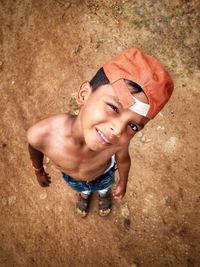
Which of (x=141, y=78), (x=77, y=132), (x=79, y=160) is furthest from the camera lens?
(x=79, y=160)

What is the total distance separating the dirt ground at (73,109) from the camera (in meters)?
3.65

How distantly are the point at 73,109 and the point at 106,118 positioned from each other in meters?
2.08

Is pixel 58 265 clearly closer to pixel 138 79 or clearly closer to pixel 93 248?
pixel 93 248

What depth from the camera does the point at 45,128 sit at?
275cm

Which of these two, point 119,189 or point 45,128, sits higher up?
point 45,128

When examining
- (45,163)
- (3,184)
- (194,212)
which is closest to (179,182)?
(194,212)

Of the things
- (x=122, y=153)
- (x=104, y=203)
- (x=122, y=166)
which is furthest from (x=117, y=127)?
(x=104, y=203)

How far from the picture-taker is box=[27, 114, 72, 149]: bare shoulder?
2748mm

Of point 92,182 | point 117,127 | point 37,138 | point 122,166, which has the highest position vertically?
point 117,127

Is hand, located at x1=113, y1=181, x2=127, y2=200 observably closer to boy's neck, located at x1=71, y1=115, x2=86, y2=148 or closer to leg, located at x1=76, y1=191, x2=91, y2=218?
leg, located at x1=76, y1=191, x2=91, y2=218

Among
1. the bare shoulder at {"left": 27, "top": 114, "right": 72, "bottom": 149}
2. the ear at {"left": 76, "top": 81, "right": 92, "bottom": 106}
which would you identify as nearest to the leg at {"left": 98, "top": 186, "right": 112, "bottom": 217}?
the bare shoulder at {"left": 27, "top": 114, "right": 72, "bottom": 149}

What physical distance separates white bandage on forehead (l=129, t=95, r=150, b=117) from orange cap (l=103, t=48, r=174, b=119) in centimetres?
2

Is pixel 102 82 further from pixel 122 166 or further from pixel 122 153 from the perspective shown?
pixel 122 166

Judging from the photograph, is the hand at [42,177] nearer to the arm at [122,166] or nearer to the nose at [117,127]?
the arm at [122,166]
